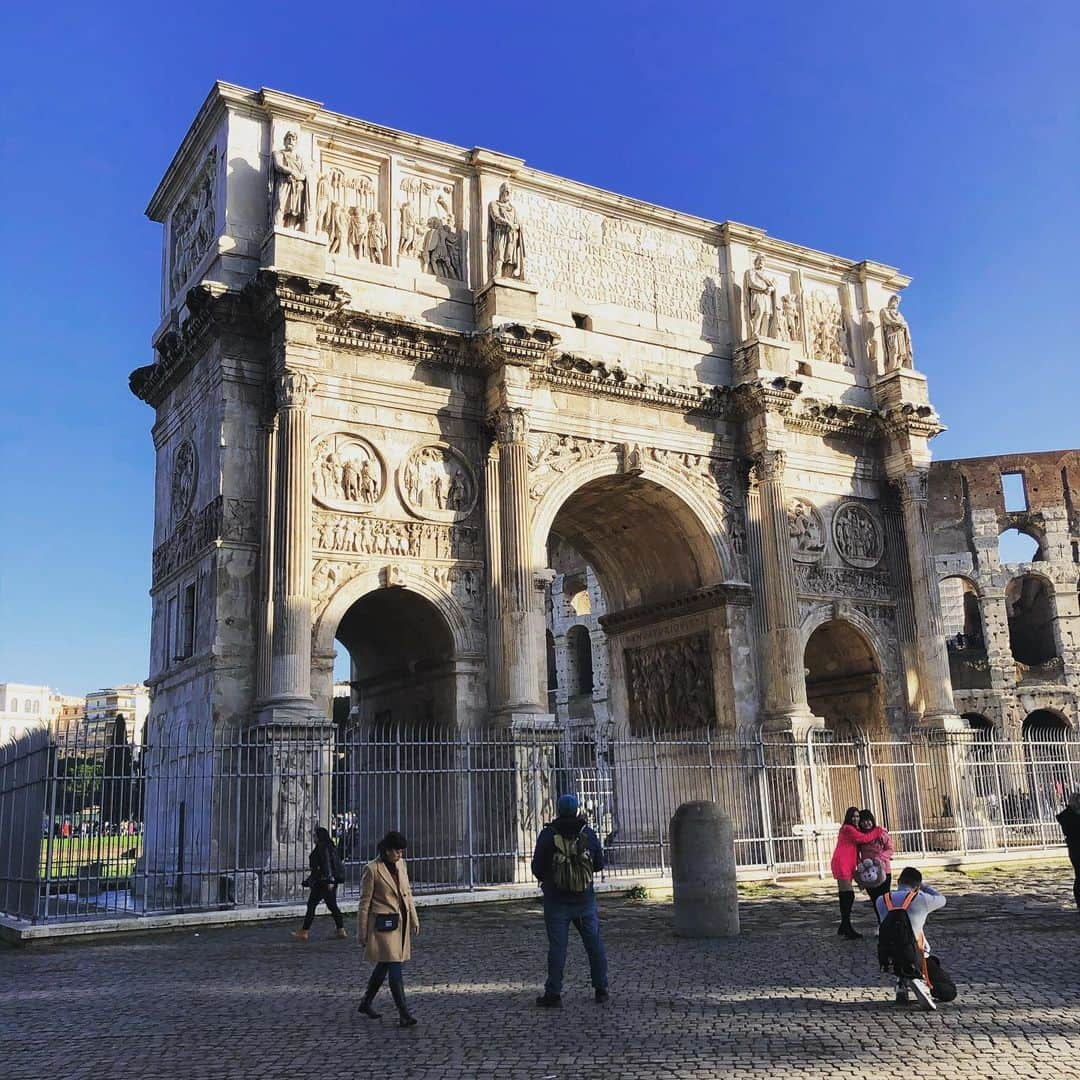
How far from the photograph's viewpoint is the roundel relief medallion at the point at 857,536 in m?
23.4

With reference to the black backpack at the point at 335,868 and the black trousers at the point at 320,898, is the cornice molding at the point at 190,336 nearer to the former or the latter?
the black backpack at the point at 335,868

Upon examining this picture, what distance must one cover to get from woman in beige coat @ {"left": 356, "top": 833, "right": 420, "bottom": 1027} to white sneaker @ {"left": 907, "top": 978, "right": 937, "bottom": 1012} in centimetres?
320

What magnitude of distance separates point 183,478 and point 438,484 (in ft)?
14.4

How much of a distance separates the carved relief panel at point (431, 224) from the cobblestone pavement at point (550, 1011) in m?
12.1

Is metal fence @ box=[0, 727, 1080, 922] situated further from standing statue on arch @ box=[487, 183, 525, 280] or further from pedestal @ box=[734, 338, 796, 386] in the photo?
standing statue on arch @ box=[487, 183, 525, 280]

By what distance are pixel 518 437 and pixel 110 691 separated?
341ft

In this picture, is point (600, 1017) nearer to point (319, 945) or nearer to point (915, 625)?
point (319, 945)

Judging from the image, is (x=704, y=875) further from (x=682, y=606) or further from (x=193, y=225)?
(x=193, y=225)

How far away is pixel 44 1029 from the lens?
293 inches

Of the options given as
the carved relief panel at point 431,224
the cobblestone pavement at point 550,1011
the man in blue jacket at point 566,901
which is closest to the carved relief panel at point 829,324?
the carved relief panel at point 431,224

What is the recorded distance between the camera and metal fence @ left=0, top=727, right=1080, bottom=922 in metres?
13.6

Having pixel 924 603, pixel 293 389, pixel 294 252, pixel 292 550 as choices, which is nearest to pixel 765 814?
pixel 924 603

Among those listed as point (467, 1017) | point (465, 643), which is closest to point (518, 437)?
point (465, 643)

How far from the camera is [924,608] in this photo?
23312mm
